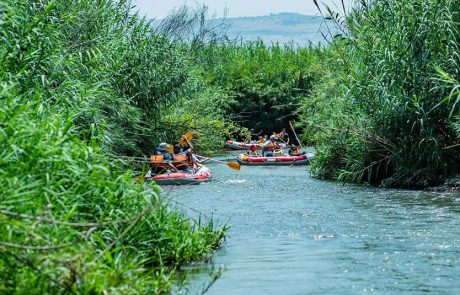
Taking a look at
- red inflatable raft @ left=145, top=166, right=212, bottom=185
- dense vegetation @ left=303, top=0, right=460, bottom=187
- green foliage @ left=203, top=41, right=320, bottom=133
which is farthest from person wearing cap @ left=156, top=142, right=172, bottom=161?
green foliage @ left=203, top=41, right=320, bottom=133

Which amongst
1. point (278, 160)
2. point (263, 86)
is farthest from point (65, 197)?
point (263, 86)

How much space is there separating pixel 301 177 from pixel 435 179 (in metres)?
5.46

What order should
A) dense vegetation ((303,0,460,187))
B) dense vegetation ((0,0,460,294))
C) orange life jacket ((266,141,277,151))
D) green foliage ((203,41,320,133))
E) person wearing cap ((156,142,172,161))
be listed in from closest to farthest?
dense vegetation ((0,0,460,294)), dense vegetation ((303,0,460,187)), person wearing cap ((156,142,172,161)), orange life jacket ((266,141,277,151)), green foliage ((203,41,320,133))

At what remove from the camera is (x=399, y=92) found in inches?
637

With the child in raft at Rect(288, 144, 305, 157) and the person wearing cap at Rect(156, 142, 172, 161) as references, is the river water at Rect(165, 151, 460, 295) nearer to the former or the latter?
the person wearing cap at Rect(156, 142, 172, 161)

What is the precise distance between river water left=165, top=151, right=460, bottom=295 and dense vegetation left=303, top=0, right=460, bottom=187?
0.76m

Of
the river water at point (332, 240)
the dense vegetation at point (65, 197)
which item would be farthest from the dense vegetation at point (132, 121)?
the river water at point (332, 240)

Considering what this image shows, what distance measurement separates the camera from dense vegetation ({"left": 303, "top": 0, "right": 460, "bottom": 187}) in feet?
51.7

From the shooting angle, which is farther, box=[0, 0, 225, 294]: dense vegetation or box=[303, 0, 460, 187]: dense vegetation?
box=[303, 0, 460, 187]: dense vegetation

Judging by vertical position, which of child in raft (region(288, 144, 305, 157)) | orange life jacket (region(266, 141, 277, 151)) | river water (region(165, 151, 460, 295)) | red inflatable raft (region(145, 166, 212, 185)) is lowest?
river water (region(165, 151, 460, 295))

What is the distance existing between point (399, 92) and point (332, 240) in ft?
18.3

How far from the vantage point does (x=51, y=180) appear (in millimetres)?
7391

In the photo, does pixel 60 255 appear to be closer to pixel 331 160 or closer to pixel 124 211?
pixel 124 211

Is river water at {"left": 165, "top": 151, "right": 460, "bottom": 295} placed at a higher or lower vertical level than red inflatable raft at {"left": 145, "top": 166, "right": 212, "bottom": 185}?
lower
